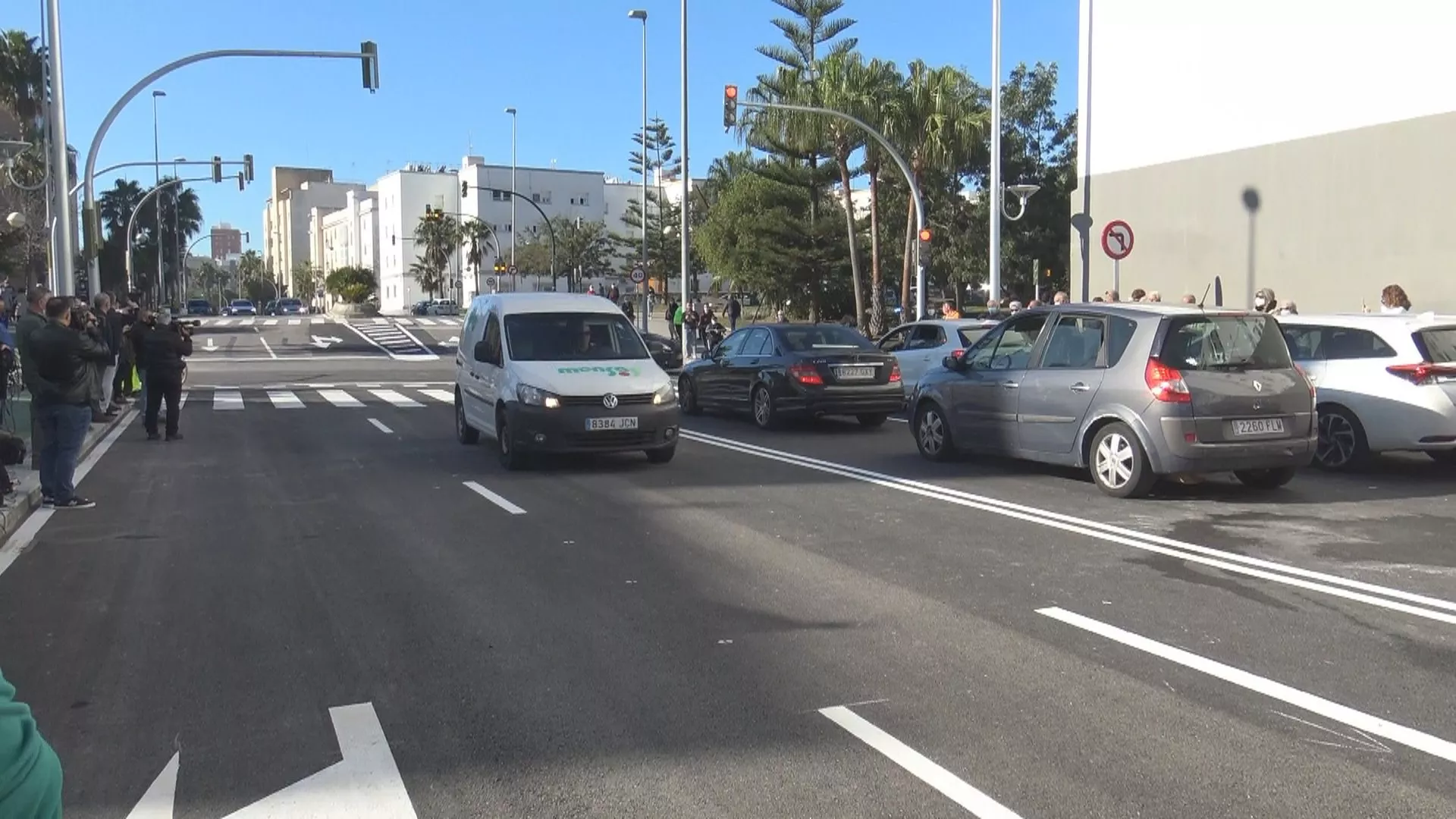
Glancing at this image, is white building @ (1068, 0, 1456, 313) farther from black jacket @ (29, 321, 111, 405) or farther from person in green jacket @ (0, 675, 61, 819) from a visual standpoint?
person in green jacket @ (0, 675, 61, 819)

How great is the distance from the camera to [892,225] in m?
55.4

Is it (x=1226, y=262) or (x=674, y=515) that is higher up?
(x=1226, y=262)

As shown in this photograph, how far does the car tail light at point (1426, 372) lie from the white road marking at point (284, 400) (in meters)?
16.6

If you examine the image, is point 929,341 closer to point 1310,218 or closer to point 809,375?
point 809,375

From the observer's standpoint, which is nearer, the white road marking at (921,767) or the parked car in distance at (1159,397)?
the white road marking at (921,767)

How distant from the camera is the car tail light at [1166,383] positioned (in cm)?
944

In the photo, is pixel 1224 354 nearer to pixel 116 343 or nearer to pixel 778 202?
pixel 116 343

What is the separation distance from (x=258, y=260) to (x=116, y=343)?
171m

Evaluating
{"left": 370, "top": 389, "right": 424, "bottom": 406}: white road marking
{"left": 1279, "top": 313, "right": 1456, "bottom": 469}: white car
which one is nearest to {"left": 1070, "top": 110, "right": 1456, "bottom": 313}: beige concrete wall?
{"left": 1279, "top": 313, "right": 1456, "bottom": 469}: white car

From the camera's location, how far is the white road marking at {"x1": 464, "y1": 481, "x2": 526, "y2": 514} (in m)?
9.75

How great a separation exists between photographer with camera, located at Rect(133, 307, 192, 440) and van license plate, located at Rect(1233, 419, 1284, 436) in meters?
12.3

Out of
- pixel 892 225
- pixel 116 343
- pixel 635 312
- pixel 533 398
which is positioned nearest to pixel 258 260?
pixel 635 312

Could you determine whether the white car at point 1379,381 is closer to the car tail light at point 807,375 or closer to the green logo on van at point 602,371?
the car tail light at point 807,375

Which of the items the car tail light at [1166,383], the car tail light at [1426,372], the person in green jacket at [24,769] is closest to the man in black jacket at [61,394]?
the car tail light at [1166,383]
